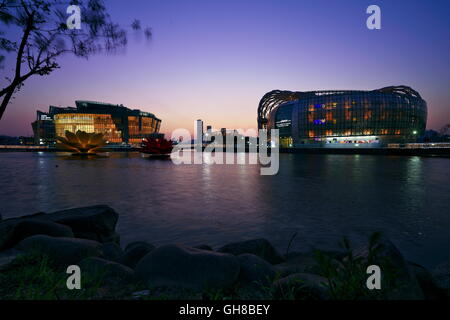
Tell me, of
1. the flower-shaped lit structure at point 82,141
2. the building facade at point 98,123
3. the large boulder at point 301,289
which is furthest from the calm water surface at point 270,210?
the building facade at point 98,123

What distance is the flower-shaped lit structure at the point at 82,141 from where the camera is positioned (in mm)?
56156

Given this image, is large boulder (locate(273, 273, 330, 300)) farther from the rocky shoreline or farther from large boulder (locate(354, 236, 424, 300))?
large boulder (locate(354, 236, 424, 300))

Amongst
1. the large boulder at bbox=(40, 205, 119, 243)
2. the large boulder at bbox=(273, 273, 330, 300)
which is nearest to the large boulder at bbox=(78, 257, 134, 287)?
the large boulder at bbox=(273, 273, 330, 300)

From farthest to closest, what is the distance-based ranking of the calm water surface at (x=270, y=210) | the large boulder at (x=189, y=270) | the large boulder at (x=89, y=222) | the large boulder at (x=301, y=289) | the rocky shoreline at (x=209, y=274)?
the calm water surface at (x=270, y=210) < the large boulder at (x=89, y=222) < the large boulder at (x=189, y=270) < the large boulder at (x=301, y=289) < the rocky shoreline at (x=209, y=274)

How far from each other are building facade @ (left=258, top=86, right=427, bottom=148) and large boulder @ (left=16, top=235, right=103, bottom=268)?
11554 centimetres

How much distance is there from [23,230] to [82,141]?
59006 millimetres

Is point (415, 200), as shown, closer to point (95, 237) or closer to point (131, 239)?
point (131, 239)

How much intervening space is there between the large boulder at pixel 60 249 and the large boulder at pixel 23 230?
65 cm

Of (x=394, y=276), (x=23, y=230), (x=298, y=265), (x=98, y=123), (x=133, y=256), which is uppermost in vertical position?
(x=98, y=123)

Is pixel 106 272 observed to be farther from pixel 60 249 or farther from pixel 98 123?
pixel 98 123

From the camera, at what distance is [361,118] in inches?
4380

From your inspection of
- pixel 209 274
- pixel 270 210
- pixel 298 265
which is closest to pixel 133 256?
pixel 209 274

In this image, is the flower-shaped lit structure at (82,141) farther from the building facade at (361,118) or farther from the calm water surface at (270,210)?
the building facade at (361,118)

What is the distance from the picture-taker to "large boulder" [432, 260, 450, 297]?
13.2ft
